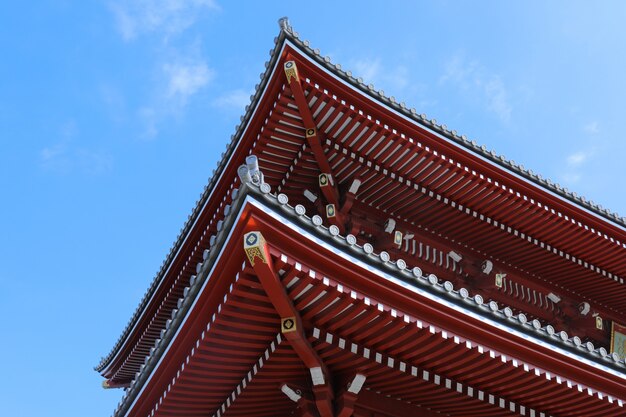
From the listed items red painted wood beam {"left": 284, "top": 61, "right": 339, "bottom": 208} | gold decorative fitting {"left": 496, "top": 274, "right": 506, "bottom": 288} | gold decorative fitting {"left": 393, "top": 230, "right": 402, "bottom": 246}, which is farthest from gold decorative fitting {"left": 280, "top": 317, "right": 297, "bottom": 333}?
gold decorative fitting {"left": 496, "top": 274, "right": 506, "bottom": 288}

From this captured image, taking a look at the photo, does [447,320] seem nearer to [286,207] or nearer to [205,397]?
[286,207]

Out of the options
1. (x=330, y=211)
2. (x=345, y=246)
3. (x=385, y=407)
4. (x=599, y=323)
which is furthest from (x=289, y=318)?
(x=599, y=323)

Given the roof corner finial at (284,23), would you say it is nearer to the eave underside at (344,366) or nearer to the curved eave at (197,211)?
the curved eave at (197,211)

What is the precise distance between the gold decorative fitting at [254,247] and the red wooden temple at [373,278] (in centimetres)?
1

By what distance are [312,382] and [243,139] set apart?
641 cm

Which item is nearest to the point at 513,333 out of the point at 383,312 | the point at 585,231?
the point at 383,312

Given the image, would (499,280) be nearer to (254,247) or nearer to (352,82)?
(352,82)

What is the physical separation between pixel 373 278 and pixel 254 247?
5.61 feet

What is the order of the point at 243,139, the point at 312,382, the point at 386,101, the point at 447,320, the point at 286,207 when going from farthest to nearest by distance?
the point at 243,139, the point at 386,101, the point at 312,382, the point at 447,320, the point at 286,207

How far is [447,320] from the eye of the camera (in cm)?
829

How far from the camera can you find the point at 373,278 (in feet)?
25.9

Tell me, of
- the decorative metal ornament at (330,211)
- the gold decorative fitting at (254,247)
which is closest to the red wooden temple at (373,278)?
the gold decorative fitting at (254,247)

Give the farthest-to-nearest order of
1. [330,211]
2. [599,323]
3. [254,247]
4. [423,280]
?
1. [599,323]
2. [330,211]
3. [423,280]
4. [254,247]

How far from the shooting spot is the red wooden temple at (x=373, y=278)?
7812 mm
